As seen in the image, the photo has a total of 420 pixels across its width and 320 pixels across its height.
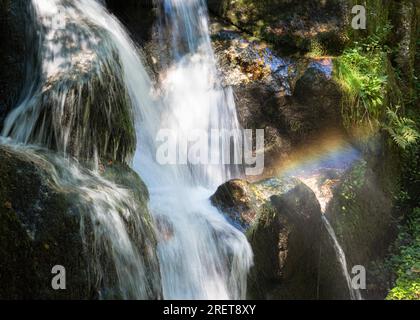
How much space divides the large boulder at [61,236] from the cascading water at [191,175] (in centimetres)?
90

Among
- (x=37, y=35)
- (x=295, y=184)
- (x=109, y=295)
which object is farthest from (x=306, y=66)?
(x=109, y=295)

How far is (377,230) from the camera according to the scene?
8.92 metres

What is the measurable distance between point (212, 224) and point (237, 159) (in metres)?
2.35

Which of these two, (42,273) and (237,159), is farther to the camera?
(237,159)

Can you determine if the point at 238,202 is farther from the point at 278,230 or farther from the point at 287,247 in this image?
the point at 287,247

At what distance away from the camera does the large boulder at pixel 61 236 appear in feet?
12.9

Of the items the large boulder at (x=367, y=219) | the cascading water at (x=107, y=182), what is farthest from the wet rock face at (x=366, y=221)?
the cascading water at (x=107, y=182)

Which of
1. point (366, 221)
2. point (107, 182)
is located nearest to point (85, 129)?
point (107, 182)

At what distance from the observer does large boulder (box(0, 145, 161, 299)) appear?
3918 millimetres

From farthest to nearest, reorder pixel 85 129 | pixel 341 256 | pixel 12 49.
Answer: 1. pixel 341 256
2. pixel 12 49
3. pixel 85 129

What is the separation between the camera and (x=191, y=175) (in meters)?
8.11

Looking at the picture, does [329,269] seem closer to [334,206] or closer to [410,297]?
[334,206]

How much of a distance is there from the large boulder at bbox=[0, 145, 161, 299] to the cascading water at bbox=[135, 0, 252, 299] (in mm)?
905

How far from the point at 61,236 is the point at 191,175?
404cm
